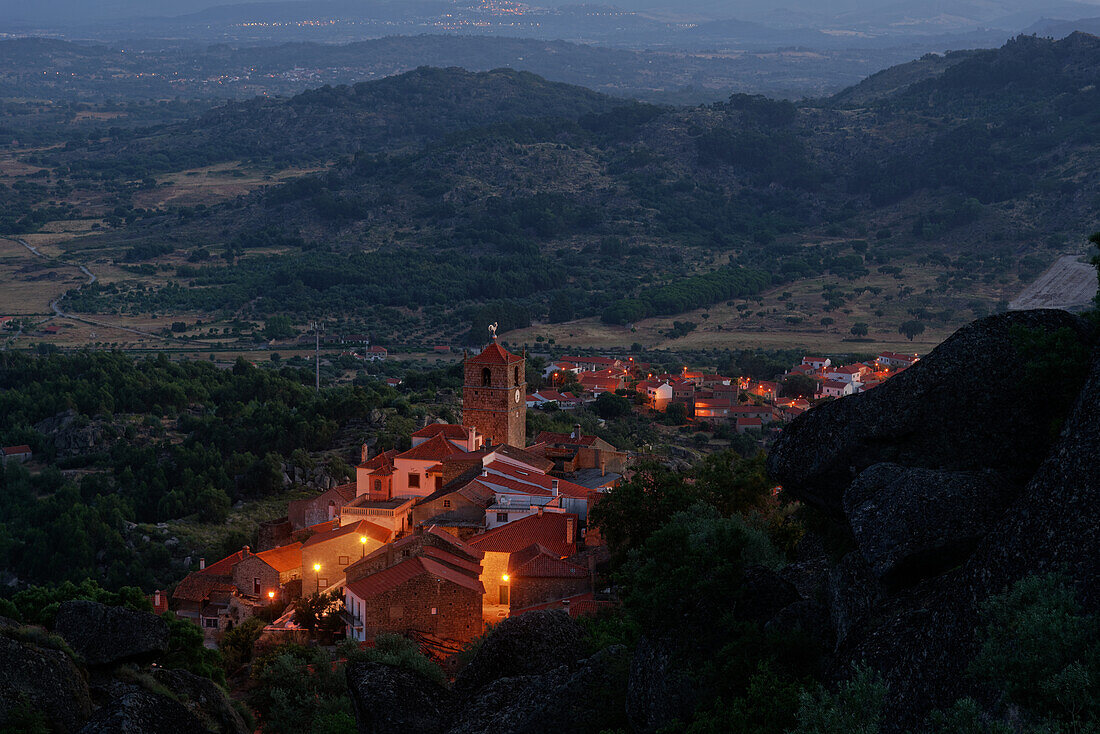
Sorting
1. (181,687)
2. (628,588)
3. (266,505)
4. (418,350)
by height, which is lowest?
(418,350)

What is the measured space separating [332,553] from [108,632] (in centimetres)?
962

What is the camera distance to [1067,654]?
30.2ft

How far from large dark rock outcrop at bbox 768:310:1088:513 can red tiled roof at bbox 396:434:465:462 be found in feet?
68.0

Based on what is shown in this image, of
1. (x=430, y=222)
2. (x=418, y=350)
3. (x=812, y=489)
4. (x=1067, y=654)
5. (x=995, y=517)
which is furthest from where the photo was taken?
(x=430, y=222)

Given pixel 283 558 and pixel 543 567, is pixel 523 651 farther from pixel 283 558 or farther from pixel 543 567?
pixel 283 558

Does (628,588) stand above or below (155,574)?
above

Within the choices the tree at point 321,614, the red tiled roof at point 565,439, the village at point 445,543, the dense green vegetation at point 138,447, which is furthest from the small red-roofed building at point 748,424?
the tree at point 321,614

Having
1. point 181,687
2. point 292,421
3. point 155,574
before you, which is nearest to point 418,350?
point 292,421

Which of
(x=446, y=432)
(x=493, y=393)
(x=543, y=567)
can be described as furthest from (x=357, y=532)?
→ (x=493, y=393)

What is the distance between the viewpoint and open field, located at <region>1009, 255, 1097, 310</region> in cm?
7788

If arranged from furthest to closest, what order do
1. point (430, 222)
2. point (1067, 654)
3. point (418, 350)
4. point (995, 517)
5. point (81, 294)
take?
1. point (430, 222)
2. point (81, 294)
3. point (418, 350)
4. point (995, 517)
5. point (1067, 654)

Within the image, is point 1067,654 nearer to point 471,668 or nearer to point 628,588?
point 628,588

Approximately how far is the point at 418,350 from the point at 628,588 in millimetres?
73638

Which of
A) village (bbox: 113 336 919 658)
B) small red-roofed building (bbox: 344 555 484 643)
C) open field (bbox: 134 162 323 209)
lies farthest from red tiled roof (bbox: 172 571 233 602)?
open field (bbox: 134 162 323 209)
